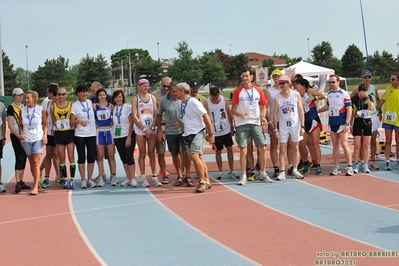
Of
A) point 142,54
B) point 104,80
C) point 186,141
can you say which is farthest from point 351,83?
point 186,141

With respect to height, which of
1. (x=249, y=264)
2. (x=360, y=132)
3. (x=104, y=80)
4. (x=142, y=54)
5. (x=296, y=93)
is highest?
(x=142, y=54)

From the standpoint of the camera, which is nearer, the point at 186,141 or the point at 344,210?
the point at 344,210

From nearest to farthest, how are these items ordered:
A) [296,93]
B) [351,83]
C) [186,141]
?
[186,141] < [296,93] < [351,83]

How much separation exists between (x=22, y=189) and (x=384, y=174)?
259 inches

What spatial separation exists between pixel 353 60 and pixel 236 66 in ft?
57.4

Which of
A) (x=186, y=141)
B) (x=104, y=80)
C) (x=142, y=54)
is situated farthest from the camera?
(x=142, y=54)

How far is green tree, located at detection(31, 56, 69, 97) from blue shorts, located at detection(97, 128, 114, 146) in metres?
63.0

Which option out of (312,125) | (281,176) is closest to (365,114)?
(312,125)

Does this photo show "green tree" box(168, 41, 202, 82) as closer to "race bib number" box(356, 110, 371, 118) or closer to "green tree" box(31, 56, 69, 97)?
"green tree" box(31, 56, 69, 97)

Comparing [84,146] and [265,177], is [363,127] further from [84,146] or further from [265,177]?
[84,146]

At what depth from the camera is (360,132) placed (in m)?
9.38

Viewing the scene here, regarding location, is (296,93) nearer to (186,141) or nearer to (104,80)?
(186,141)

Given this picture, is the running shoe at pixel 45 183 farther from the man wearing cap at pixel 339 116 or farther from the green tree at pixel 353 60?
the green tree at pixel 353 60

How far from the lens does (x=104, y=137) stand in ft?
29.5
